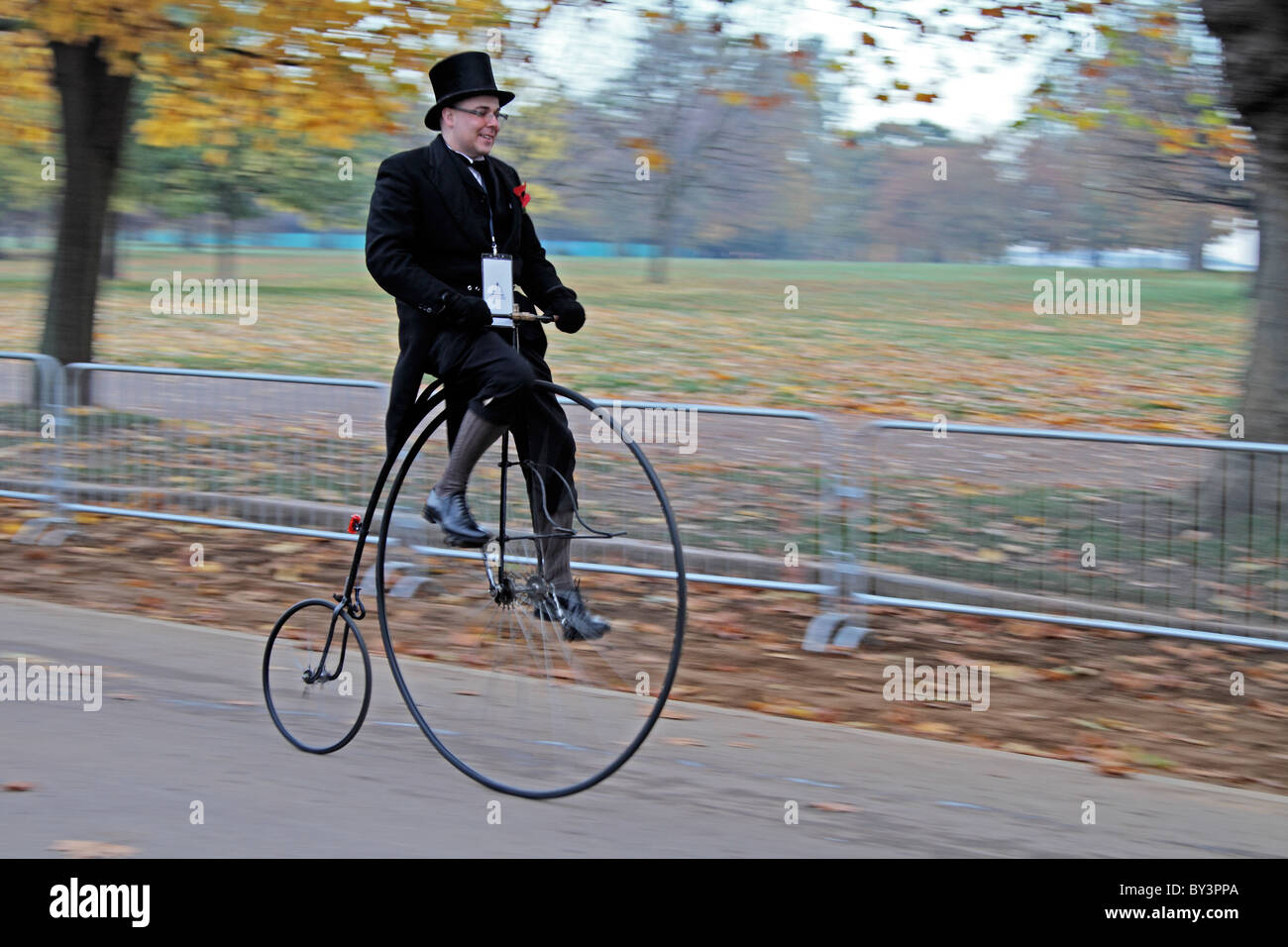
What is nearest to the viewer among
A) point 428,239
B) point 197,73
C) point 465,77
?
point 465,77

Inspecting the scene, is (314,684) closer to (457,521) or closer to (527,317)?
(457,521)

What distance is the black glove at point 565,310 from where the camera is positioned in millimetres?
5254

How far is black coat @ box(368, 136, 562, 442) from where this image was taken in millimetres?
4969

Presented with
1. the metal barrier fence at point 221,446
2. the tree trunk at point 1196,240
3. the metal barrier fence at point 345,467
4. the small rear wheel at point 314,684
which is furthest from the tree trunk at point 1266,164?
the tree trunk at point 1196,240

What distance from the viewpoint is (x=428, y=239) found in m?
5.12

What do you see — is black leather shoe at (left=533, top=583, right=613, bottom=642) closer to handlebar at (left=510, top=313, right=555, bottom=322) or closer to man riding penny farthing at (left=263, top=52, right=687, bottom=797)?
man riding penny farthing at (left=263, top=52, right=687, bottom=797)

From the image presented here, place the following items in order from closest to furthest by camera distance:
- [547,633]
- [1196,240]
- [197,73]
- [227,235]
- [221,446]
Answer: [547,633]
[221,446]
[197,73]
[1196,240]
[227,235]

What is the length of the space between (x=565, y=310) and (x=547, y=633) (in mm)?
1208

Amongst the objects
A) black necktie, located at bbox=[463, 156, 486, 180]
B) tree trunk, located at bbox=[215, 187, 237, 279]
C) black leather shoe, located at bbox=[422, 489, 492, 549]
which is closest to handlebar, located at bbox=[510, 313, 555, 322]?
black necktie, located at bbox=[463, 156, 486, 180]

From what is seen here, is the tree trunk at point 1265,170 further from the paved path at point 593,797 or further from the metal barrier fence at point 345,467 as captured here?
the paved path at point 593,797

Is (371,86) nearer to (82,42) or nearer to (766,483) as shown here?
(82,42)

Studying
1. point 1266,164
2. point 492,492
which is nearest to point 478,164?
point 492,492

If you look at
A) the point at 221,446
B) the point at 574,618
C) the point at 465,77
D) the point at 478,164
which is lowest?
the point at 574,618

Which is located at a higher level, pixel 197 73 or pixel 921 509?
pixel 197 73
